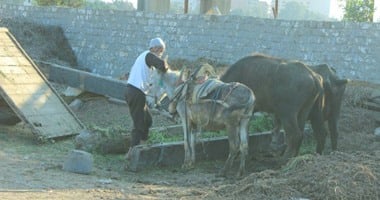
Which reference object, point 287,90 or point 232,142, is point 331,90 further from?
point 232,142

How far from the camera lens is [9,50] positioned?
42.6 feet

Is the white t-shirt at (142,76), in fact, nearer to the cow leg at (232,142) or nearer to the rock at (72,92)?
the cow leg at (232,142)

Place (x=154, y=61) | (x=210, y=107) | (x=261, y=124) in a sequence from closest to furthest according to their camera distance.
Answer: (x=210, y=107), (x=154, y=61), (x=261, y=124)

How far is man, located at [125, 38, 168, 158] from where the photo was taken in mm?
10461

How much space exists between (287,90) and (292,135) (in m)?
0.72

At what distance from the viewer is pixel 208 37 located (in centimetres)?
1988

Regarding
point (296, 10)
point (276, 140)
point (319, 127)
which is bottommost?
point (296, 10)

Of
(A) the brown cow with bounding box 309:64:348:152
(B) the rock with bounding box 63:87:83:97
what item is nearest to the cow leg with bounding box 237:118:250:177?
(A) the brown cow with bounding box 309:64:348:152

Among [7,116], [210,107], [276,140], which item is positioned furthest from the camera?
[7,116]

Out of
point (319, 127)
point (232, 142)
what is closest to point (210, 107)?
point (232, 142)

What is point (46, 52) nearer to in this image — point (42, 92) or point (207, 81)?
point (42, 92)

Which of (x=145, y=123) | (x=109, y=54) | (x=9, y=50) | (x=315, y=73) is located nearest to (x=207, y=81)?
(x=145, y=123)

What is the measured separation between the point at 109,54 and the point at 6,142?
10.6 meters

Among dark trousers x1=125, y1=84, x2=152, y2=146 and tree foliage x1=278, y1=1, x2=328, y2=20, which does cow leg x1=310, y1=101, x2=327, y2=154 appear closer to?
dark trousers x1=125, y1=84, x2=152, y2=146
